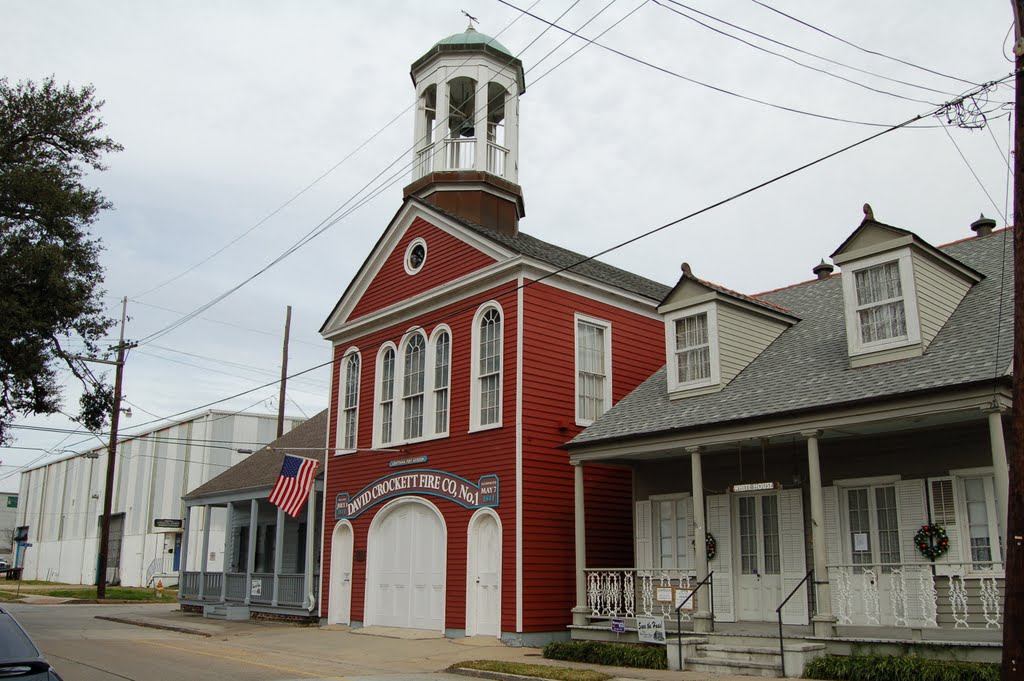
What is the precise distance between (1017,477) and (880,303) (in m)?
7.47

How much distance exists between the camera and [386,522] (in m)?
22.5

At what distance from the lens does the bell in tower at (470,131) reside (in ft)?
78.1

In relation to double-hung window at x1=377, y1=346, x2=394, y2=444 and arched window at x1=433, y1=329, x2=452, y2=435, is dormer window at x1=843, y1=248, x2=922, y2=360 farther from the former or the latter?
double-hung window at x1=377, y1=346, x2=394, y2=444

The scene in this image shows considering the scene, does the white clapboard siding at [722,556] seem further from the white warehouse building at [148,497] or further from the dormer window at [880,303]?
the white warehouse building at [148,497]

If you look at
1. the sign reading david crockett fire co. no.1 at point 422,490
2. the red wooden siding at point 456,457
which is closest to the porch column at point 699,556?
the red wooden siding at point 456,457

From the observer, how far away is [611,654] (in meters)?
15.6

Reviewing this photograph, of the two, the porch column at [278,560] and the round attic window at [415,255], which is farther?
the porch column at [278,560]

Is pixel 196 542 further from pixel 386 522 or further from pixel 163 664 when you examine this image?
pixel 163 664

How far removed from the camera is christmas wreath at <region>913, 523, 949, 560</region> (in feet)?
46.5

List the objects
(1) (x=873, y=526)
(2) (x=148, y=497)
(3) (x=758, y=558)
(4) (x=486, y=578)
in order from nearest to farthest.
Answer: (1) (x=873, y=526) < (3) (x=758, y=558) < (4) (x=486, y=578) < (2) (x=148, y=497)

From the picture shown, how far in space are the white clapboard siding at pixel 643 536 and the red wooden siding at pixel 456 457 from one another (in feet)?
8.83

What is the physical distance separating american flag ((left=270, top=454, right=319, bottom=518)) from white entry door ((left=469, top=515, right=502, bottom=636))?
17.7 ft

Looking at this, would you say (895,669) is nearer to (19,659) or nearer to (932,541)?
(932,541)

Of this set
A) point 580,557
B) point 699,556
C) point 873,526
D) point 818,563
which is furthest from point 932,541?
point 580,557
